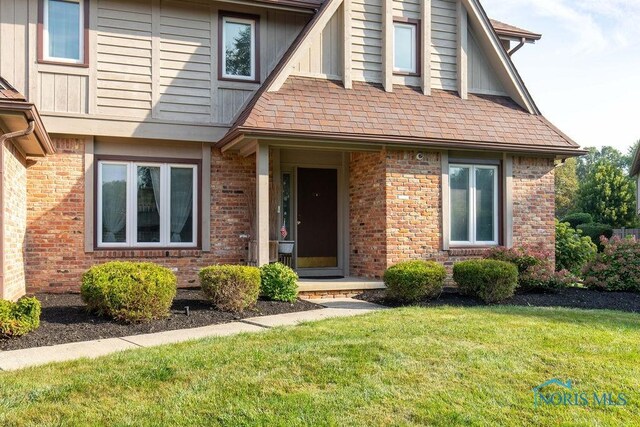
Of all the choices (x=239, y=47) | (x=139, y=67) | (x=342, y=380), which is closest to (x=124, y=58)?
(x=139, y=67)

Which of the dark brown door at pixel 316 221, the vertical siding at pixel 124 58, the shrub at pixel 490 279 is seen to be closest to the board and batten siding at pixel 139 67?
the vertical siding at pixel 124 58

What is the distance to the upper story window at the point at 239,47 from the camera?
39.2ft

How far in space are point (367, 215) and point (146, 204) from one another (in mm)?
4289

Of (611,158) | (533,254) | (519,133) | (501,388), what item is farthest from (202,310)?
(611,158)

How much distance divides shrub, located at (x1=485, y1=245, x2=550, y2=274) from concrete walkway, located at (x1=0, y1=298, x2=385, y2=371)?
2964 mm

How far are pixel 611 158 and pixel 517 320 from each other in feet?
256

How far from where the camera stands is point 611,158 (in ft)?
252

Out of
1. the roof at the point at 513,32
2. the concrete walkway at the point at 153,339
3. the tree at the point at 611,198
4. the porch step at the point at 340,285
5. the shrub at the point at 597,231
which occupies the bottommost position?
the concrete walkway at the point at 153,339

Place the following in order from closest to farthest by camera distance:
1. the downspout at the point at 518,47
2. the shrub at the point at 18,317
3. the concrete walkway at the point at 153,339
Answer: the concrete walkway at the point at 153,339 < the shrub at the point at 18,317 < the downspout at the point at 518,47

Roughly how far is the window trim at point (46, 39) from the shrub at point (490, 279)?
7700mm

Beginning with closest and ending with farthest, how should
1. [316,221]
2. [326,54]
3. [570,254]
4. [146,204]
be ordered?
[146,204], [326,54], [316,221], [570,254]

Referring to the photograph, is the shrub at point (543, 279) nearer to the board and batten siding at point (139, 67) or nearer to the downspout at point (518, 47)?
the downspout at point (518, 47)

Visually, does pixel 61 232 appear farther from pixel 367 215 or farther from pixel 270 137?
pixel 367 215

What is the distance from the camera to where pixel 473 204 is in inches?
486
